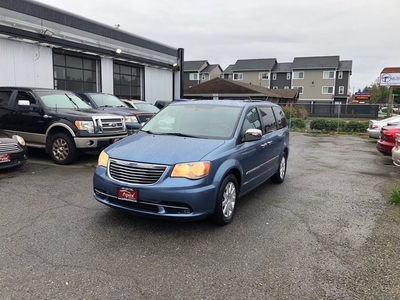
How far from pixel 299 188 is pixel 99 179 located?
413 centimetres

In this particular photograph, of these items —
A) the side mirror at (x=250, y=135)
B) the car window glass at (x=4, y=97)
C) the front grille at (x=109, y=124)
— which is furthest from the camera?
the car window glass at (x=4, y=97)

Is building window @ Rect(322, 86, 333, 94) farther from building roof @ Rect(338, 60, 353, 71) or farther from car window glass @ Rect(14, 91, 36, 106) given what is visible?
car window glass @ Rect(14, 91, 36, 106)

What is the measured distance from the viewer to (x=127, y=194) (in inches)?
157

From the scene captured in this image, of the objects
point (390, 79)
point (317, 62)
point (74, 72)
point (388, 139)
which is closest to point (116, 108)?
point (74, 72)

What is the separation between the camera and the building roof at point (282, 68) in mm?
56272

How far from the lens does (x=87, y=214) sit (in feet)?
15.6

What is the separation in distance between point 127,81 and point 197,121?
1457 cm

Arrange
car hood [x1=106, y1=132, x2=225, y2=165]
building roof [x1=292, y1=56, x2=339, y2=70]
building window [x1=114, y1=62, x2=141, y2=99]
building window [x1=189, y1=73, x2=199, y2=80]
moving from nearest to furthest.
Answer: car hood [x1=106, y1=132, x2=225, y2=165] → building window [x1=114, y1=62, x2=141, y2=99] → building roof [x1=292, y1=56, x2=339, y2=70] → building window [x1=189, y1=73, x2=199, y2=80]

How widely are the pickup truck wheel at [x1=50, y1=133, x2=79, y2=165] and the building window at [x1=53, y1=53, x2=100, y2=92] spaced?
23.9 feet

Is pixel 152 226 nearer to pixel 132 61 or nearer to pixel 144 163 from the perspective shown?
pixel 144 163

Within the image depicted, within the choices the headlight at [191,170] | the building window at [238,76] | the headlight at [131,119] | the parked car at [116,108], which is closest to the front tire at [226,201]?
the headlight at [191,170]

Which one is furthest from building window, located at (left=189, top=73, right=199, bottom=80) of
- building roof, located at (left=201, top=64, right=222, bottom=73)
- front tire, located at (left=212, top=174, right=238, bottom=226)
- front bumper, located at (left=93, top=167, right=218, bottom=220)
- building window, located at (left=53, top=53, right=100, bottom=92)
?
front bumper, located at (left=93, top=167, right=218, bottom=220)

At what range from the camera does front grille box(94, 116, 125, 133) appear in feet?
26.7

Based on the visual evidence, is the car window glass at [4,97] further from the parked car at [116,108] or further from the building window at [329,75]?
the building window at [329,75]
